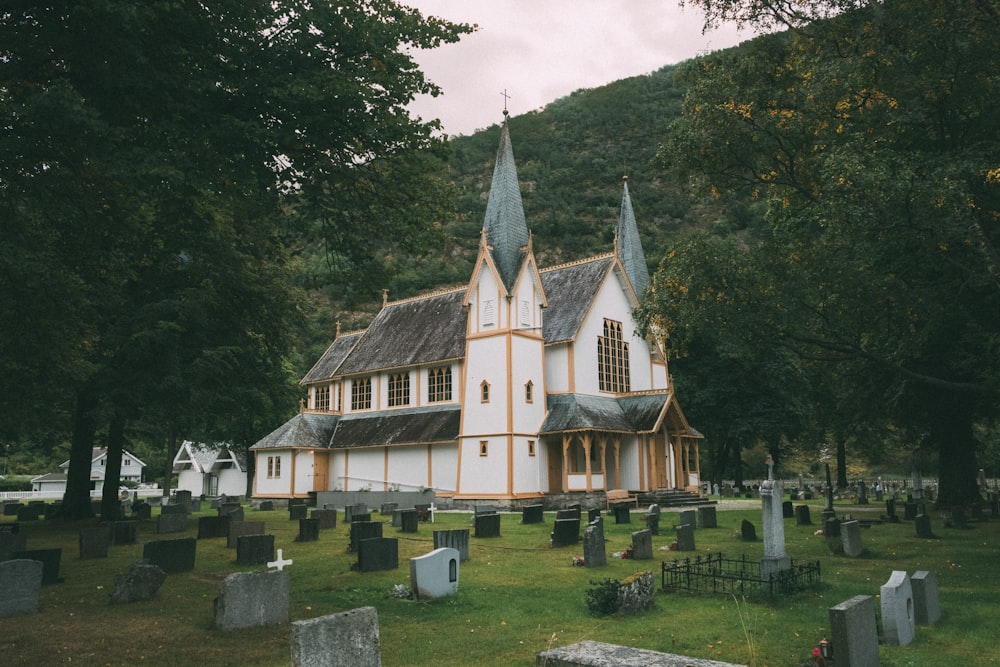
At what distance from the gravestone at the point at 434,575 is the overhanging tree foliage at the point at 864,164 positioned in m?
7.77

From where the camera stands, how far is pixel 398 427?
40.3 m

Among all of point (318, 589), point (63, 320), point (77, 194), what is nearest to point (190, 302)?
point (63, 320)

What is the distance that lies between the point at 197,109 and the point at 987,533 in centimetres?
2229

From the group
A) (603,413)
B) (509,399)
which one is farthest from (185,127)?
(603,413)

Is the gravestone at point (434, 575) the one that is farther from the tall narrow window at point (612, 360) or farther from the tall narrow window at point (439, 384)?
the tall narrow window at point (439, 384)

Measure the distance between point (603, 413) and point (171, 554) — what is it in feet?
79.4

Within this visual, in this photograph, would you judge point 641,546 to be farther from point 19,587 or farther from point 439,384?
point 439,384

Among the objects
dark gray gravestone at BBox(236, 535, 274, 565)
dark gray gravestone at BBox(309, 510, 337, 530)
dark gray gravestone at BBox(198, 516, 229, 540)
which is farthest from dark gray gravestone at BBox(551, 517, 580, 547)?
dark gray gravestone at BBox(198, 516, 229, 540)

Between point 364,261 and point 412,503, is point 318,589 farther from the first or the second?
point 412,503

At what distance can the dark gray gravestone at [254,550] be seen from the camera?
15953mm

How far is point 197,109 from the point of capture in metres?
10.6

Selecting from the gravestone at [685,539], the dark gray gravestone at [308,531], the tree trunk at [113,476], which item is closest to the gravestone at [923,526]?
the gravestone at [685,539]

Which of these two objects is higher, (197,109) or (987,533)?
(197,109)

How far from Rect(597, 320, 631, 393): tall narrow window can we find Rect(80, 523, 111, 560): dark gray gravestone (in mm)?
24726
